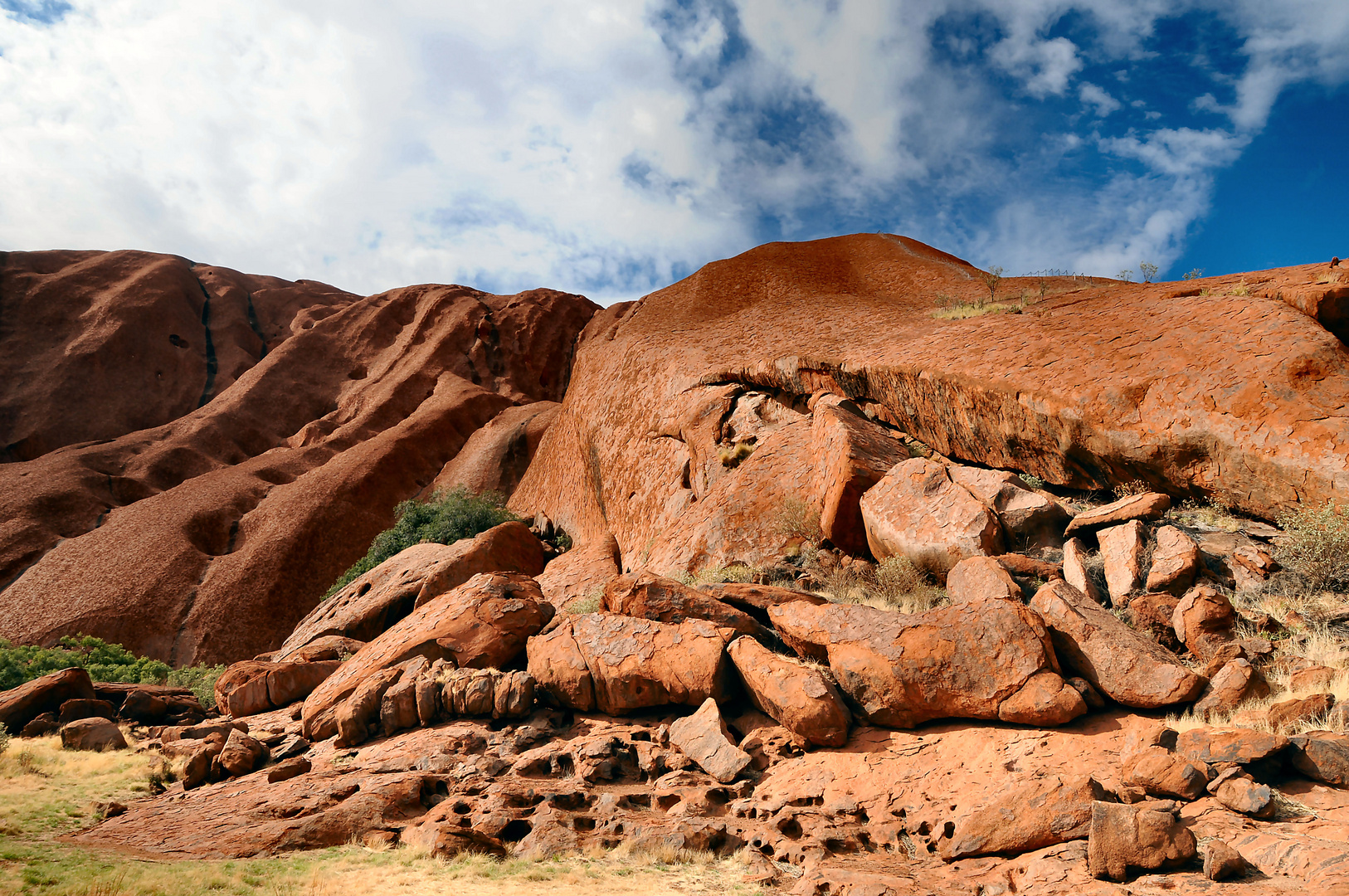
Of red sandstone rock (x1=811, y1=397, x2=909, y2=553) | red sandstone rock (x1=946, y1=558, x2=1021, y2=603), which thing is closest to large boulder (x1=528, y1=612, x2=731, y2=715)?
red sandstone rock (x1=946, y1=558, x2=1021, y2=603)

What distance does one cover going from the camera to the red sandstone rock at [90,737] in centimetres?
1005

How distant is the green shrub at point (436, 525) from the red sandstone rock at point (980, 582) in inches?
759

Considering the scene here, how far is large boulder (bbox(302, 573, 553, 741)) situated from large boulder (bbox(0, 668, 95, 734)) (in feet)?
15.8

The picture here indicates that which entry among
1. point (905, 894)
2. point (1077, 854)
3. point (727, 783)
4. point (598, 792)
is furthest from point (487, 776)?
point (1077, 854)

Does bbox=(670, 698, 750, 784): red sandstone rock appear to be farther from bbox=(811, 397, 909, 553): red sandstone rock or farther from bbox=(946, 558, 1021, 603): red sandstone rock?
bbox=(811, 397, 909, 553): red sandstone rock

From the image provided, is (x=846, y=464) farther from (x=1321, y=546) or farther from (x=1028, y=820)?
(x=1028, y=820)

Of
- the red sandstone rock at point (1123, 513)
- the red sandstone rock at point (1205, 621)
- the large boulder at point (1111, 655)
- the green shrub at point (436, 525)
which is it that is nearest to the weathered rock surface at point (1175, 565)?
the red sandstone rock at point (1205, 621)

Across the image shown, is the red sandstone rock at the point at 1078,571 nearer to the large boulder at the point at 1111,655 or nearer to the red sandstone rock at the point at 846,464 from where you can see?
the large boulder at the point at 1111,655

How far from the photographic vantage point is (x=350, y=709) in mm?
9023

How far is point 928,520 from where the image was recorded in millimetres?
9250

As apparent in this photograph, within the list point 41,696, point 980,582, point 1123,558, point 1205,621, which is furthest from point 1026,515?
point 41,696

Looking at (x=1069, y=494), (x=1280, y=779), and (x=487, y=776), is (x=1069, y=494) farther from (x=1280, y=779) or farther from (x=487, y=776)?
(x=487, y=776)

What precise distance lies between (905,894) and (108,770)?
401 inches

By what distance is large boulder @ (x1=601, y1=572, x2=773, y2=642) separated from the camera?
863 cm
